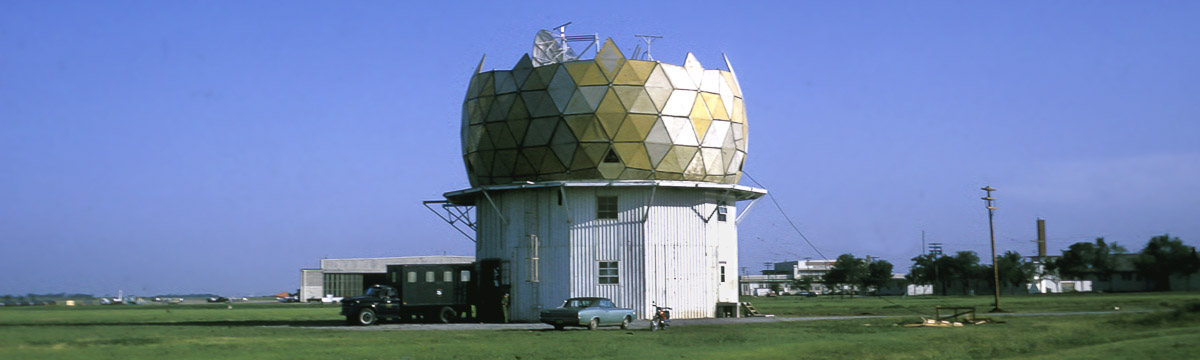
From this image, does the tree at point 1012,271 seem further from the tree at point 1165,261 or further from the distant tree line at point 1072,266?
the tree at point 1165,261

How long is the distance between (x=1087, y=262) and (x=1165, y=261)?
29.6ft

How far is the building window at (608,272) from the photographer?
4334cm

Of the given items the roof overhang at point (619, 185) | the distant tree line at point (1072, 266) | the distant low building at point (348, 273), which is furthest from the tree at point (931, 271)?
the roof overhang at point (619, 185)

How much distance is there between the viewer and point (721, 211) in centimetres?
4616

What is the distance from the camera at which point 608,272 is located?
43.4 m

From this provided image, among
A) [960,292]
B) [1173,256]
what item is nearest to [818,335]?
[1173,256]

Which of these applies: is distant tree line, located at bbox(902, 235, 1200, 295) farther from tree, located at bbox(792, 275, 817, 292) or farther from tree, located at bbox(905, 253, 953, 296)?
tree, located at bbox(792, 275, 817, 292)

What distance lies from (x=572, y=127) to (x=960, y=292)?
10819 cm

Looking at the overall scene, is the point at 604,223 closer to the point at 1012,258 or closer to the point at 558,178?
the point at 558,178

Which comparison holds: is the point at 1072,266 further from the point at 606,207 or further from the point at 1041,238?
the point at 606,207

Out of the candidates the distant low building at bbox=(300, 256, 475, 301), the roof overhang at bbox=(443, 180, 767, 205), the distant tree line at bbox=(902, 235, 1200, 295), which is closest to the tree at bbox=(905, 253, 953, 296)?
the distant tree line at bbox=(902, 235, 1200, 295)

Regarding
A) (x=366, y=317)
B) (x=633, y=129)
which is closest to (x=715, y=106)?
(x=633, y=129)

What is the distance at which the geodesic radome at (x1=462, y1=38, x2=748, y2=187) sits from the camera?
4256cm

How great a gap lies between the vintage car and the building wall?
4.41m
